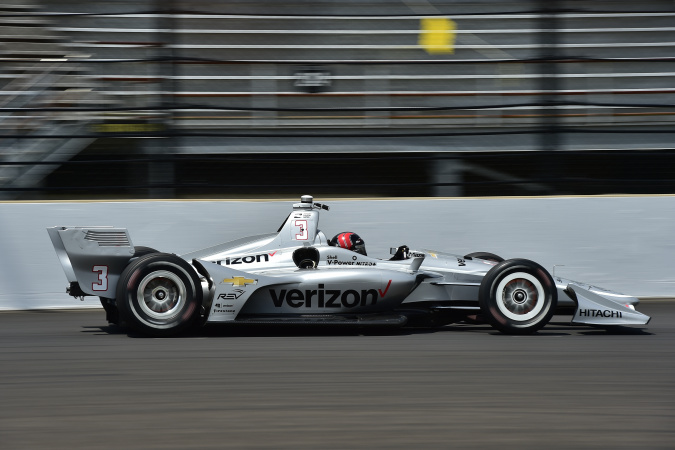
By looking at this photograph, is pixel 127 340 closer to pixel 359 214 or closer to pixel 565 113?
pixel 359 214

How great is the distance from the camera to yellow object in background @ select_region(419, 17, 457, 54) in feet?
35.9

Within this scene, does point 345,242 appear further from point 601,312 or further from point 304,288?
point 601,312

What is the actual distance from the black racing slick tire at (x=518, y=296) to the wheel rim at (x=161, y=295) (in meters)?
2.16

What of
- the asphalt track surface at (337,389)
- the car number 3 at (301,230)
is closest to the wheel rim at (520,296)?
the asphalt track surface at (337,389)

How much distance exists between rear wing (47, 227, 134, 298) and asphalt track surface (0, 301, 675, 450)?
391mm

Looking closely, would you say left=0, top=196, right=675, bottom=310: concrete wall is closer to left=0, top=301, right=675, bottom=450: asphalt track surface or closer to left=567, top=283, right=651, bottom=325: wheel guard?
left=0, top=301, right=675, bottom=450: asphalt track surface

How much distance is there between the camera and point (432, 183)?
8656 millimetres

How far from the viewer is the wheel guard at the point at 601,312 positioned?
6.23 metres

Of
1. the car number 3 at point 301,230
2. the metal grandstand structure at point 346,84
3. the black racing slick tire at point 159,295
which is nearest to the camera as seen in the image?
the black racing slick tire at point 159,295

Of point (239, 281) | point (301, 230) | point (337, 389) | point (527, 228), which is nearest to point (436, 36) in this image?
point (527, 228)

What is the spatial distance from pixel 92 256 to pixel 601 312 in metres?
3.72

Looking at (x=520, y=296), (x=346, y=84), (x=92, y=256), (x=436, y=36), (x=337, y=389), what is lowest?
(x=337, y=389)

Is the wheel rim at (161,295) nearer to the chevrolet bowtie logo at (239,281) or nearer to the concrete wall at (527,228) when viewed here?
the chevrolet bowtie logo at (239,281)

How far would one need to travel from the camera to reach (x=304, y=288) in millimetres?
6121
